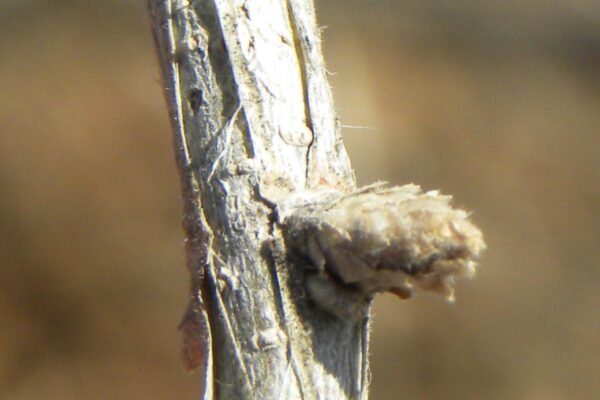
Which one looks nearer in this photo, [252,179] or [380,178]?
[252,179]

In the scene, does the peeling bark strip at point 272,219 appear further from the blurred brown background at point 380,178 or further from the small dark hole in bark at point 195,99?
the blurred brown background at point 380,178

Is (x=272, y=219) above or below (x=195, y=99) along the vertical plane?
below

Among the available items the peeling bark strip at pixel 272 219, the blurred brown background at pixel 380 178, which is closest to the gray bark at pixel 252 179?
the peeling bark strip at pixel 272 219

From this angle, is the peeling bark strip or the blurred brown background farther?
the blurred brown background

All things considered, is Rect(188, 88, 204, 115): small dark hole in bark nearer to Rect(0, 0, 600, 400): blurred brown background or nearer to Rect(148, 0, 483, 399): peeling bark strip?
Rect(148, 0, 483, 399): peeling bark strip

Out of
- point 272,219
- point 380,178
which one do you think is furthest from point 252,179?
point 380,178

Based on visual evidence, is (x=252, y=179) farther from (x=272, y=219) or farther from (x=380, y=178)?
(x=380, y=178)

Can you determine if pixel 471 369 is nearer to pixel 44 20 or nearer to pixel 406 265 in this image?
pixel 44 20

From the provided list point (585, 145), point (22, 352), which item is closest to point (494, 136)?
point (585, 145)

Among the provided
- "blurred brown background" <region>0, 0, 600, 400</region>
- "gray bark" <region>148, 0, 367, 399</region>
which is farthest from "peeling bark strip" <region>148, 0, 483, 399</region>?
"blurred brown background" <region>0, 0, 600, 400</region>
